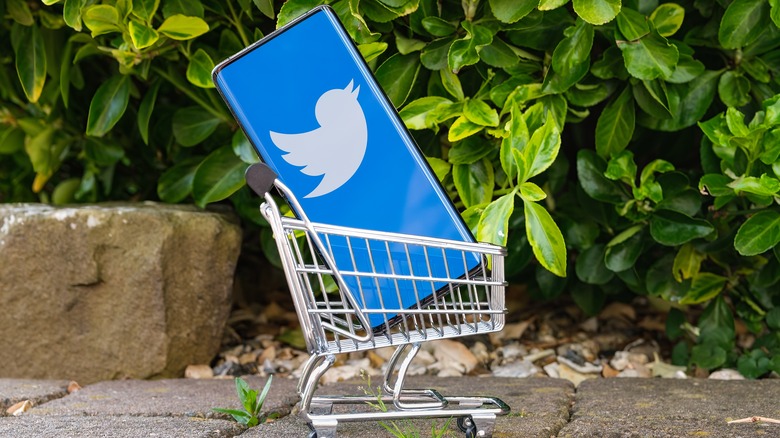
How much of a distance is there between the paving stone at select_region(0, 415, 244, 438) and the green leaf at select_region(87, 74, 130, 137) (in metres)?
0.97

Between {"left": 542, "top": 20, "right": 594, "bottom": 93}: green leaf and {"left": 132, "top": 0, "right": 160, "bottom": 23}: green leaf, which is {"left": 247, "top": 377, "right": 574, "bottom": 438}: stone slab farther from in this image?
{"left": 132, "top": 0, "right": 160, "bottom": 23}: green leaf

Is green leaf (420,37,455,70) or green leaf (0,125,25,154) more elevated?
green leaf (420,37,455,70)

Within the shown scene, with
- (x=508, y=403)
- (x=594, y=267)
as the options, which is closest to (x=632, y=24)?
(x=594, y=267)

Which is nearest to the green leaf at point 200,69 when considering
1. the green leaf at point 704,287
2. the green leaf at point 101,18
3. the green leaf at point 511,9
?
the green leaf at point 101,18

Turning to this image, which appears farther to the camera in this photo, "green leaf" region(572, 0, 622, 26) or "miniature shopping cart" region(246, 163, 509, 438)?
"green leaf" region(572, 0, 622, 26)

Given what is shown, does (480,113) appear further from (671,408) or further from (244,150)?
(671,408)

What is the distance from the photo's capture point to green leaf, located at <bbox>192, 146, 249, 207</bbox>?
245 centimetres

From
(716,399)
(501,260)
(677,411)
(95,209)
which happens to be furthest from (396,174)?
(95,209)

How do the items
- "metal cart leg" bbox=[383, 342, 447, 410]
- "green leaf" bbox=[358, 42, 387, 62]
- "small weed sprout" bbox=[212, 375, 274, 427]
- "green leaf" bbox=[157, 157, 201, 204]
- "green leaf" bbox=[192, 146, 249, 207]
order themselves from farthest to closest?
"green leaf" bbox=[157, 157, 201, 204] → "green leaf" bbox=[192, 146, 249, 207] → "green leaf" bbox=[358, 42, 387, 62] → "small weed sprout" bbox=[212, 375, 274, 427] → "metal cart leg" bbox=[383, 342, 447, 410]

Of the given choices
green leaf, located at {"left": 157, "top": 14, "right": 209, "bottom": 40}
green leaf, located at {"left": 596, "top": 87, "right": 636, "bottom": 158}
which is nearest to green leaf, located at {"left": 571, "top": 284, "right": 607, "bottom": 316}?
green leaf, located at {"left": 596, "top": 87, "right": 636, "bottom": 158}

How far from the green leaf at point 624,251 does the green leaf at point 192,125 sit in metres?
1.28

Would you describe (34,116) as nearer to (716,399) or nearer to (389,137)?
(389,137)

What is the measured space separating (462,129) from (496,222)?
395 mm

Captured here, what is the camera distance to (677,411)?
Result: 1788mm
